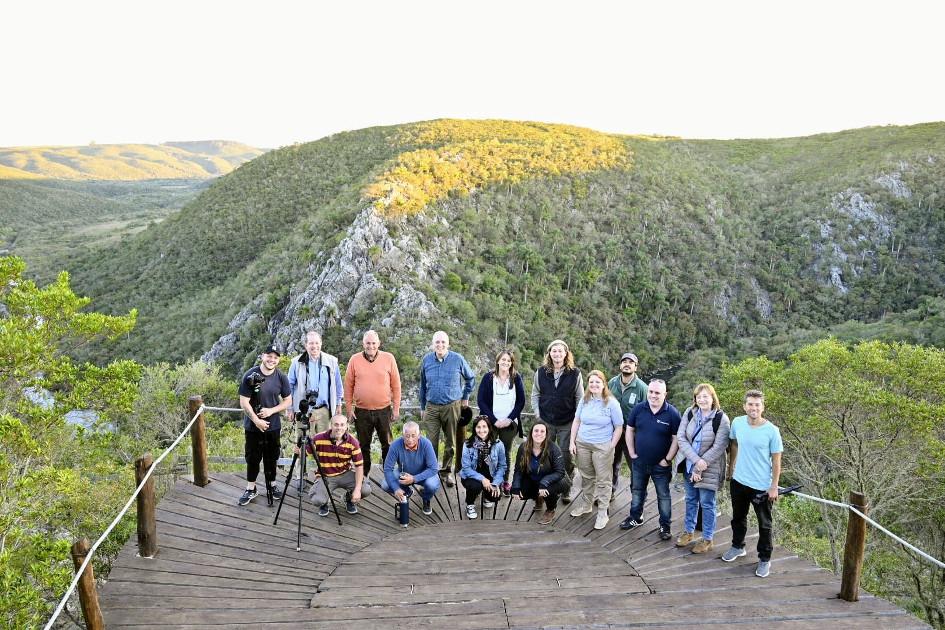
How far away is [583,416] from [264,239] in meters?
41.0

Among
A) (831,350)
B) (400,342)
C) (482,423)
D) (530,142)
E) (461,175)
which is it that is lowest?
(400,342)

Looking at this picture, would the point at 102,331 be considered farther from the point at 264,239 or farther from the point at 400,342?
the point at 264,239

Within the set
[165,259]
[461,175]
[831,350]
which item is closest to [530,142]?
[461,175]

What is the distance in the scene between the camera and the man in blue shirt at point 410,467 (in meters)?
6.25

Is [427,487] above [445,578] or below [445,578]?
above

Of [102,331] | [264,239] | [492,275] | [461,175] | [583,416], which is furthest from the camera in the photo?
[461,175]

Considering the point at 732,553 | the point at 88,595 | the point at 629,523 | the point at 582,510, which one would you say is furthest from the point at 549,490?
the point at 88,595

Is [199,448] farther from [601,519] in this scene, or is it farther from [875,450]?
[875,450]

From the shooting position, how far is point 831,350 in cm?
1709

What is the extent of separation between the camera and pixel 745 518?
5.46 meters

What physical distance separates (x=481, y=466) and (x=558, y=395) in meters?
1.24

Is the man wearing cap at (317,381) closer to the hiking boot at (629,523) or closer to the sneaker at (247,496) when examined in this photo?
the sneaker at (247,496)

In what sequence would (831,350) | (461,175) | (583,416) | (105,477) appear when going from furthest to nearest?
(461,175)
(831,350)
(105,477)
(583,416)

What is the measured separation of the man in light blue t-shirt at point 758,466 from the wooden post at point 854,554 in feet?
1.96
